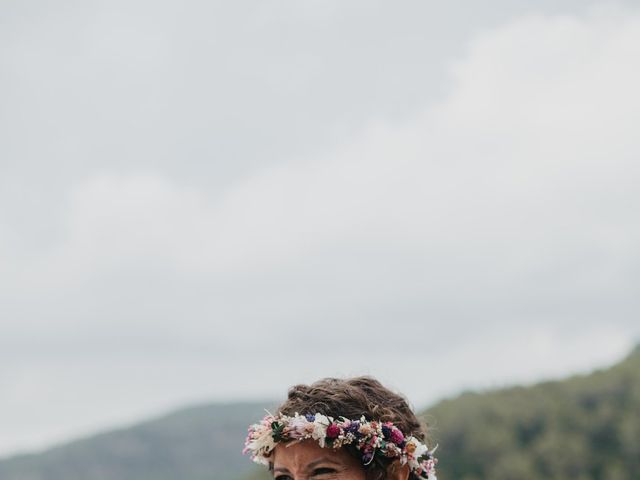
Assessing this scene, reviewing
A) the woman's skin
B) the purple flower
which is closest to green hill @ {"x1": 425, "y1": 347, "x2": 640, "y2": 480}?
the purple flower

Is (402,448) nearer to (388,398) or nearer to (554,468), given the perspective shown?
(388,398)

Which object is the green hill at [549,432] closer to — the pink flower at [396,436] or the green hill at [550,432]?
the green hill at [550,432]

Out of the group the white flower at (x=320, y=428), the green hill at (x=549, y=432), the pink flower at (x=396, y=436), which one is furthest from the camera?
the green hill at (x=549, y=432)

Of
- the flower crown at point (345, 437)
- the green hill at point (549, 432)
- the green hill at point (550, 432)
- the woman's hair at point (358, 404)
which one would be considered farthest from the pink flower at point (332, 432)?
the green hill at point (549, 432)

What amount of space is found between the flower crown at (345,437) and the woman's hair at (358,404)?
0.06m

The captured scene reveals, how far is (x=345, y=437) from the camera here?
5.71m

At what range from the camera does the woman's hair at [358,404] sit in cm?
590

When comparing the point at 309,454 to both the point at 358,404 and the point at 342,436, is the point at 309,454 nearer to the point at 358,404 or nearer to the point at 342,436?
the point at 342,436

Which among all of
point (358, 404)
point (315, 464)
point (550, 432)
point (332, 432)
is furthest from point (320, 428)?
point (550, 432)

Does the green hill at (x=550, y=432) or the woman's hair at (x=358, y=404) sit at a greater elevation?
the green hill at (x=550, y=432)

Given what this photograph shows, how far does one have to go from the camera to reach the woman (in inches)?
226

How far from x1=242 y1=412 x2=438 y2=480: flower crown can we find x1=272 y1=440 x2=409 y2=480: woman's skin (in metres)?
0.04

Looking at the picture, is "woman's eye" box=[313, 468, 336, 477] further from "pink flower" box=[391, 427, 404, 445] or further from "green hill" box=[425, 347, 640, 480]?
"green hill" box=[425, 347, 640, 480]

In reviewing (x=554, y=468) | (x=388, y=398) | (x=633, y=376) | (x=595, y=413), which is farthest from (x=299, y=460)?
(x=633, y=376)
